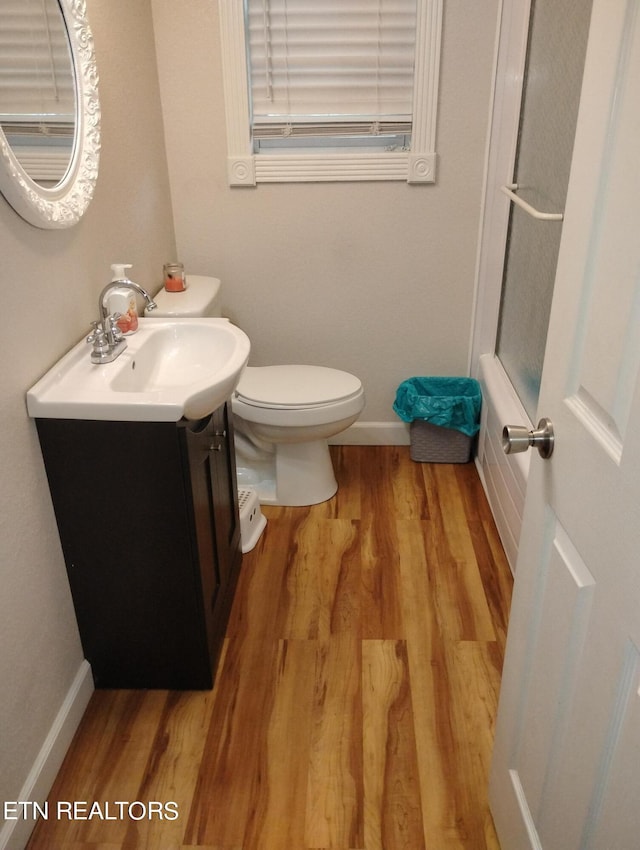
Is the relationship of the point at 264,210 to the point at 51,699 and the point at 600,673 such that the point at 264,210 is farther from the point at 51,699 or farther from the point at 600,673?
the point at 600,673

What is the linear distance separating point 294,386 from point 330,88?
1.08m

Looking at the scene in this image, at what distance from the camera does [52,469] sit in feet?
5.15

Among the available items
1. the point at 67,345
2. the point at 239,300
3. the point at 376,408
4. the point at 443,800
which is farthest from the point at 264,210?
the point at 443,800

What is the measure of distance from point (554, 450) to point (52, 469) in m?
1.08

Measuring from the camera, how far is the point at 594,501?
0.94m

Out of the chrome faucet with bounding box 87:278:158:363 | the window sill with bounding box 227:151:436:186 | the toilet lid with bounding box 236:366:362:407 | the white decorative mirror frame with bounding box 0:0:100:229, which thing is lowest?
the toilet lid with bounding box 236:366:362:407

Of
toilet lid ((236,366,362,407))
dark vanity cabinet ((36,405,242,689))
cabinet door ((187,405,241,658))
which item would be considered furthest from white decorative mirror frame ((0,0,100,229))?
toilet lid ((236,366,362,407))

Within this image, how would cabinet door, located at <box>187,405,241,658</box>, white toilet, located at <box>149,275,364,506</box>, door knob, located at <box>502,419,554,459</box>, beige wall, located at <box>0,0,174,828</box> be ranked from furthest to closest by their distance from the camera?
white toilet, located at <box>149,275,364,506</box> → cabinet door, located at <box>187,405,241,658</box> → beige wall, located at <box>0,0,174,828</box> → door knob, located at <box>502,419,554,459</box>

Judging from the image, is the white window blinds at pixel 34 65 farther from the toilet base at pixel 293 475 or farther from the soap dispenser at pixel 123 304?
the toilet base at pixel 293 475

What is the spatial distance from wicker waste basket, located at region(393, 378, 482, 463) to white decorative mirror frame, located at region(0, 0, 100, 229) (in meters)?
1.52

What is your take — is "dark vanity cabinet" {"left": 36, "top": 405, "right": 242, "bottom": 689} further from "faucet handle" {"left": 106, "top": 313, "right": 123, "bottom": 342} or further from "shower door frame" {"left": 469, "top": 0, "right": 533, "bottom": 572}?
Answer: "shower door frame" {"left": 469, "top": 0, "right": 533, "bottom": 572}

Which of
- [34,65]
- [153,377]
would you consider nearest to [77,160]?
[34,65]

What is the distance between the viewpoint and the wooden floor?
1.50m

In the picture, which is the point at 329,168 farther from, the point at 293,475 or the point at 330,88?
the point at 293,475
